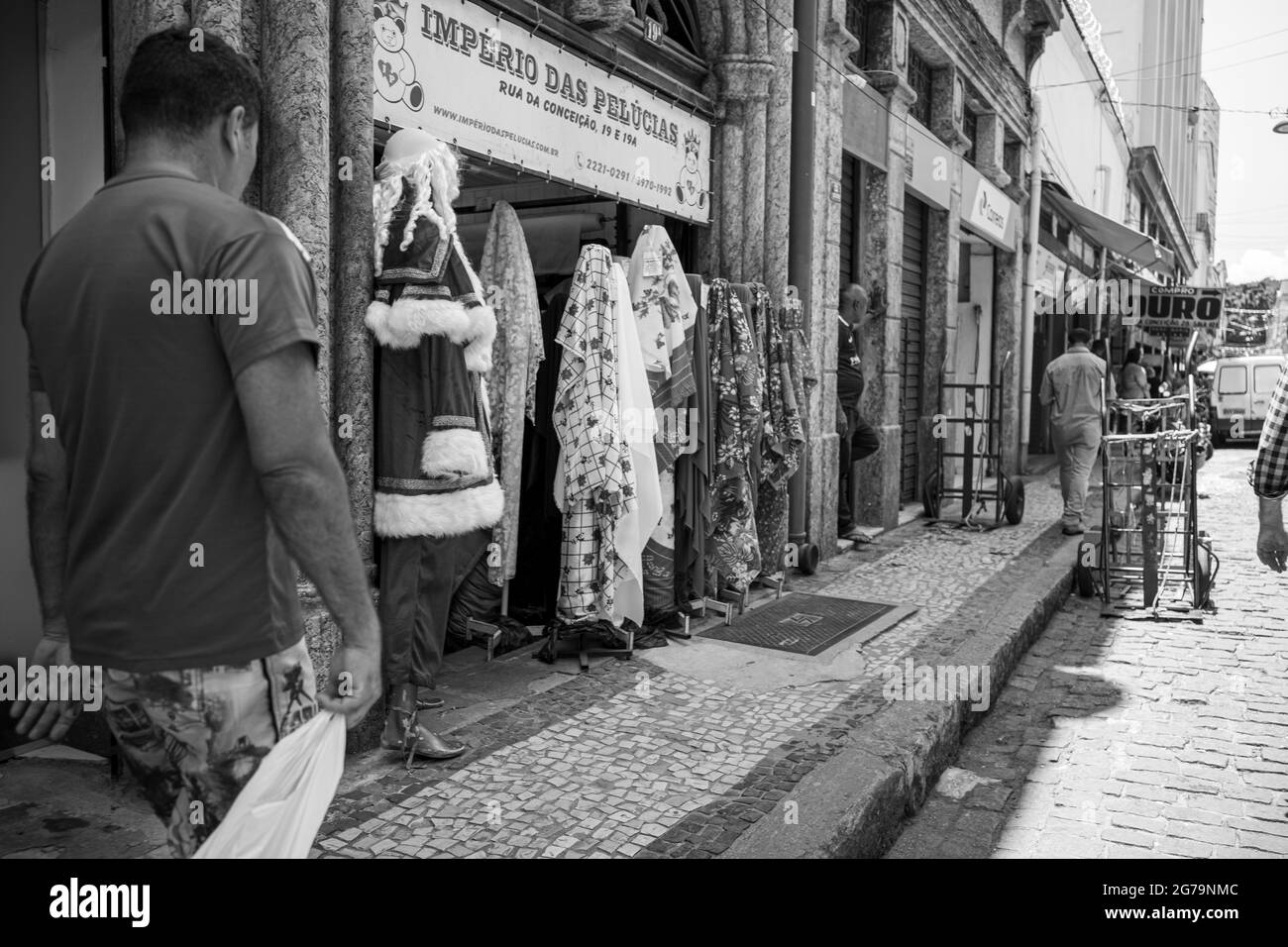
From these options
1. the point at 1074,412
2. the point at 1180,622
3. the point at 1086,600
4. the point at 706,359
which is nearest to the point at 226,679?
the point at 706,359

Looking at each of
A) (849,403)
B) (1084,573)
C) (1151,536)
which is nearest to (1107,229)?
(849,403)

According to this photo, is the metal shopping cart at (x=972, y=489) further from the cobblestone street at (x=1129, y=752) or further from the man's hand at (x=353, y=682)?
the man's hand at (x=353, y=682)

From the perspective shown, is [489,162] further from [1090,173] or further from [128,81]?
[1090,173]

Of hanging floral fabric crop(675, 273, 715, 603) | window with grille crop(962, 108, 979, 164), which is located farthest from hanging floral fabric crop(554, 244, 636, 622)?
window with grille crop(962, 108, 979, 164)

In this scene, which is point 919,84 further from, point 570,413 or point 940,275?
point 570,413

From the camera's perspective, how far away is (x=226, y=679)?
1876 mm

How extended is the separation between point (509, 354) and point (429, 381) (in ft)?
3.81

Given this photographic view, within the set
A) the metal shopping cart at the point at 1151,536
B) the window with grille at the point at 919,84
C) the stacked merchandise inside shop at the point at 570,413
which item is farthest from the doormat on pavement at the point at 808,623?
the window with grille at the point at 919,84

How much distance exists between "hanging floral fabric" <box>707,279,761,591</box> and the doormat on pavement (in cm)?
31

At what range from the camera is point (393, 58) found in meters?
4.67

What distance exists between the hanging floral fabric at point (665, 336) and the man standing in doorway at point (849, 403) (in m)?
3.30

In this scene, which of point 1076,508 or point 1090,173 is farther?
point 1090,173

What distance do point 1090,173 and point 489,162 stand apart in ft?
76.8

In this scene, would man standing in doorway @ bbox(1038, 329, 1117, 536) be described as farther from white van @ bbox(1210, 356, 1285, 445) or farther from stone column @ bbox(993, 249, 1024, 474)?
white van @ bbox(1210, 356, 1285, 445)
